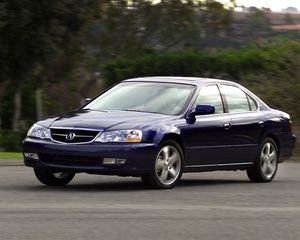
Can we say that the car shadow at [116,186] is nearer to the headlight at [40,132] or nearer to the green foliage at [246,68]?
the headlight at [40,132]

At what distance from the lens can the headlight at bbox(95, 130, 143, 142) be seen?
12031 mm

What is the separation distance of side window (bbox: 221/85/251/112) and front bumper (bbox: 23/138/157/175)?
2230 mm

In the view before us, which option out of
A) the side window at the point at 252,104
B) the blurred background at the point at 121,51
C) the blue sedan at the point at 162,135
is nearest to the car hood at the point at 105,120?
the blue sedan at the point at 162,135

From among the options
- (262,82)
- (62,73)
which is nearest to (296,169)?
(262,82)

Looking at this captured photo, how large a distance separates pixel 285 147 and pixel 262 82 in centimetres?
1160

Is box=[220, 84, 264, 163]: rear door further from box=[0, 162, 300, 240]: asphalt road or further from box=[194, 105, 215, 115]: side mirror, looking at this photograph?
box=[194, 105, 215, 115]: side mirror

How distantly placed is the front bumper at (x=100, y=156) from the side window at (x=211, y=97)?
159cm

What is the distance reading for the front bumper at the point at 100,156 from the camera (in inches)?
473

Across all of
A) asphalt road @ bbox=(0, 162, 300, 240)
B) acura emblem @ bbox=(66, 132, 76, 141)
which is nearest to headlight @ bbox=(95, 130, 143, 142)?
acura emblem @ bbox=(66, 132, 76, 141)

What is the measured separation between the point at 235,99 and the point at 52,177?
313 cm

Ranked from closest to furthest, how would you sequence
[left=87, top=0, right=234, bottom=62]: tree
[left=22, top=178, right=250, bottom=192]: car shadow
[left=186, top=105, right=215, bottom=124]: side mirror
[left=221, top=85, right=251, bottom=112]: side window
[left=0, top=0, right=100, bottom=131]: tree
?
[left=22, top=178, right=250, bottom=192]: car shadow < [left=186, top=105, right=215, bottom=124]: side mirror < [left=221, top=85, right=251, bottom=112]: side window < [left=0, top=0, right=100, bottom=131]: tree < [left=87, top=0, right=234, bottom=62]: tree

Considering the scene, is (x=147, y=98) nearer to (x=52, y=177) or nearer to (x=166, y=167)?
(x=166, y=167)

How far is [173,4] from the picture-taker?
40375 mm

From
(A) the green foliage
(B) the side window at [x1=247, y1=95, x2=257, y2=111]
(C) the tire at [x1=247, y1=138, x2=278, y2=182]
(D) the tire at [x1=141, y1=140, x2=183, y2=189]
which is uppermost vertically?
(B) the side window at [x1=247, y1=95, x2=257, y2=111]
